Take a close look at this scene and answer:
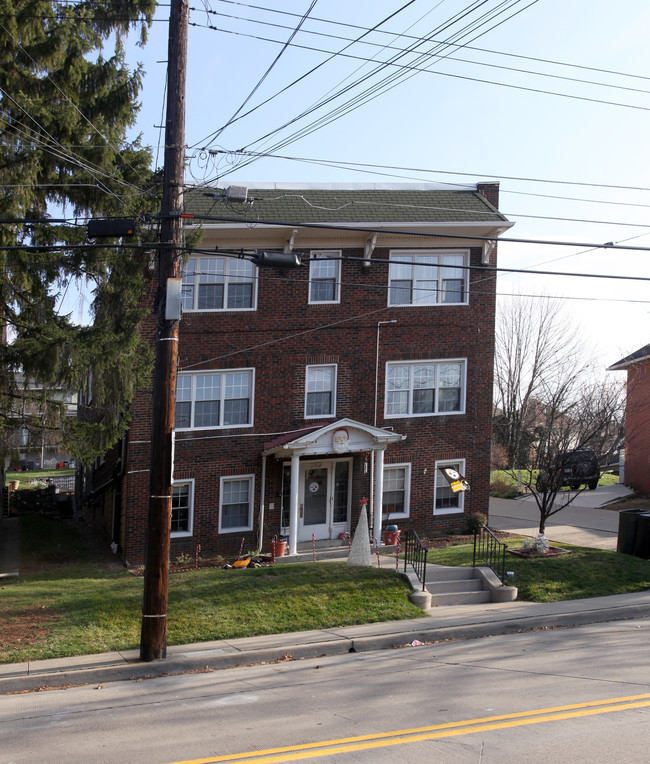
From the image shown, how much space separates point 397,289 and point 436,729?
596 inches

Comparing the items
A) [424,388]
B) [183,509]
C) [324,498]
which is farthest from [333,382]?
[183,509]

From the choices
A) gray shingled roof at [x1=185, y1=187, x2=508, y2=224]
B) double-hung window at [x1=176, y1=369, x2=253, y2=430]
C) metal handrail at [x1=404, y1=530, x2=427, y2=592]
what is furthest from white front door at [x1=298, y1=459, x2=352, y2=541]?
gray shingled roof at [x1=185, y1=187, x2=508, y2=224]

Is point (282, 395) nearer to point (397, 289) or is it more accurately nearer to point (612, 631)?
point (397, 289)

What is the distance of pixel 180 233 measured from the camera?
1163 centimetres

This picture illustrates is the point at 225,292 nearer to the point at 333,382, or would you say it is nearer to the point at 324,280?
the point at 324,280

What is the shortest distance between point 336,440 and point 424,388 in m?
3.47

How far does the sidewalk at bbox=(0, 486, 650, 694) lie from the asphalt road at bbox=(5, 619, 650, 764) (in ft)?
1.05

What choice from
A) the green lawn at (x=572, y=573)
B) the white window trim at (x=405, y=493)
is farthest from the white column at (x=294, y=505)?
the green lawn at (x=572, y=573)

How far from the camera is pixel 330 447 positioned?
65.0ft

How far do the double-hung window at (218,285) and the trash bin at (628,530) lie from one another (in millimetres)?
10559

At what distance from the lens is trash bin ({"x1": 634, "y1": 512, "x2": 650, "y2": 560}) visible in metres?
17.4

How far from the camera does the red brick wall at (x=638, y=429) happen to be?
3000cm

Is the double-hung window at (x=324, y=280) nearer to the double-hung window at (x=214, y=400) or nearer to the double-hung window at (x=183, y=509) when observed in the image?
the double-hung window at (x=214, y=400)

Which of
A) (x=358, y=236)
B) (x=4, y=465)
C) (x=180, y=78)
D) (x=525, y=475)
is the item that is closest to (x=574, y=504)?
(x=525, y=475)
